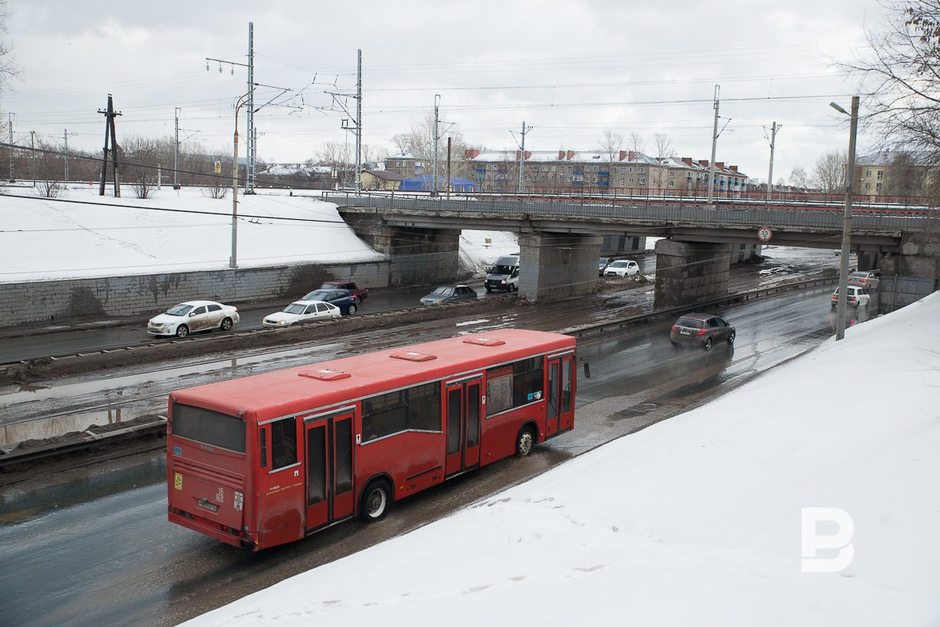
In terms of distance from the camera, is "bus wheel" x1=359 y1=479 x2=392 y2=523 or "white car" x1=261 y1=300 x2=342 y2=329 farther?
"white car" x1=261 y1=300 x2=342 y2=329

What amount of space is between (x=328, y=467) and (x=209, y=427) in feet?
→ 6.23

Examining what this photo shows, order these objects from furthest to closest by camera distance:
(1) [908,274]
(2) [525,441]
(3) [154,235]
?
(3) [154,235] → (1) [908,274] → (2) [525,441]

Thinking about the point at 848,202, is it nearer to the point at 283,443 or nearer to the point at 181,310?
the point at 283,443

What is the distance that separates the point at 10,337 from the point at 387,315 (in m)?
15.6

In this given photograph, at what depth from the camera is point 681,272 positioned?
144 ft

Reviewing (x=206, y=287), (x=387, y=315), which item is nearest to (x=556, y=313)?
(x=387, y=315)

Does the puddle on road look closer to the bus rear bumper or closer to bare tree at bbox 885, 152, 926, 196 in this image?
the bus rear bumper

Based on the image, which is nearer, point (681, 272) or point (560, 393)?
point (560, 393)

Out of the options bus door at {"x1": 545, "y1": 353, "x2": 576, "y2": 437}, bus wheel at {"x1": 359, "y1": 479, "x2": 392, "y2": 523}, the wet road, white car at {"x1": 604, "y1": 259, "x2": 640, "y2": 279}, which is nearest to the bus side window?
the wet road

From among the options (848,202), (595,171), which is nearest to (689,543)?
(848,202)

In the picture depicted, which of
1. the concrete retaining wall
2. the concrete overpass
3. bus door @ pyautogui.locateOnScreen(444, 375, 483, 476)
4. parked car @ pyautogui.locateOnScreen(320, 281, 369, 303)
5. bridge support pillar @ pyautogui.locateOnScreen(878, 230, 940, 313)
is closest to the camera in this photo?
bus door @ pyautogui.locateOnScreen(444, 375, 483, 476)

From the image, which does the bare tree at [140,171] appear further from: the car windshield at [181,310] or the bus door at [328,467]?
the bus door at [328,467]

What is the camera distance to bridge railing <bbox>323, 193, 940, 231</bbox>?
3622cm

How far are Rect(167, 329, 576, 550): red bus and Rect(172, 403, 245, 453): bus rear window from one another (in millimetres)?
16
